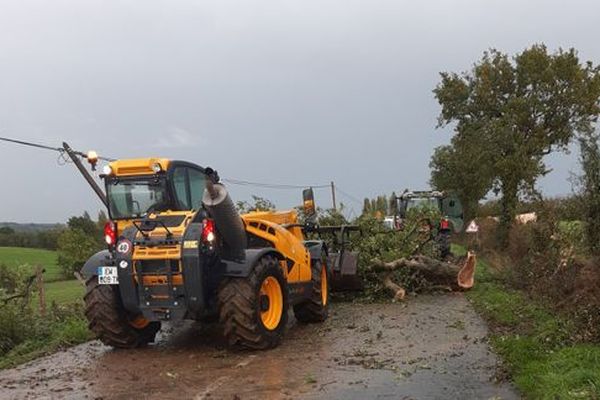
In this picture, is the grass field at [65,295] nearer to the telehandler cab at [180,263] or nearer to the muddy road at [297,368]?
the telehandler cab at [180,263]

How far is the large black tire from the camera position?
18.5m

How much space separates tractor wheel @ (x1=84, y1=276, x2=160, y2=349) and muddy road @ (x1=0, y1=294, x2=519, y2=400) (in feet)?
0.68

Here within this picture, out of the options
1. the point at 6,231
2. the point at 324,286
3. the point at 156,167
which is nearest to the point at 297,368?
the point at 156,167

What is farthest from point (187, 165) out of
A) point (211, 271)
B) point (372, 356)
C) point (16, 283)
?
point (16, 283)

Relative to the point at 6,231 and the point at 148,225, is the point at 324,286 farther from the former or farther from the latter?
the point at 6,231

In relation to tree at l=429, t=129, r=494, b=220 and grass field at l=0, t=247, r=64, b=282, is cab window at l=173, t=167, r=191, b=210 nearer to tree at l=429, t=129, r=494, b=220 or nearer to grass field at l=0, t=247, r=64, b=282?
tree at l=429, t=129, r=494, b=220

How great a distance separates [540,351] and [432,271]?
754 centimetres

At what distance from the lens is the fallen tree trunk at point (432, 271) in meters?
15.0

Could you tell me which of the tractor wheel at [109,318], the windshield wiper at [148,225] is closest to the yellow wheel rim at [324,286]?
the tractor wheel at [109,318]

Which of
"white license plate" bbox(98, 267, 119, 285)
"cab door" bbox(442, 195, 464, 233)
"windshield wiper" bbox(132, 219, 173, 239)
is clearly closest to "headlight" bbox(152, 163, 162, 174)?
"windshield wiper" bbox(132, 219, 173, 239)

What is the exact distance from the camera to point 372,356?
28.9ft

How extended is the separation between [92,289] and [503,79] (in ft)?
113

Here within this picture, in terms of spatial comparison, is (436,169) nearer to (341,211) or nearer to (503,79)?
(503,79)

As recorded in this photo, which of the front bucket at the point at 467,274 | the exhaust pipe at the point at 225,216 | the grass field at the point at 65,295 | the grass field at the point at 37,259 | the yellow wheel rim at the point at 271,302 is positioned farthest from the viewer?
the grass field at the point at 37,259
